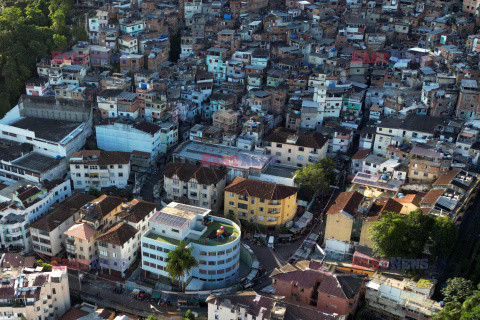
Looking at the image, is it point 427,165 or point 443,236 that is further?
point 427,165

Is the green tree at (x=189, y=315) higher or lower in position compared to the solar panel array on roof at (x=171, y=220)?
lower

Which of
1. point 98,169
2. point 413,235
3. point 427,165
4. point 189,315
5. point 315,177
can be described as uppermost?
point 427,165

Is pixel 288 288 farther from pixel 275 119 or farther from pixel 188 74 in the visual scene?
pixel 188 74

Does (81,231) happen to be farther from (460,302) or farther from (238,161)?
(460,302)

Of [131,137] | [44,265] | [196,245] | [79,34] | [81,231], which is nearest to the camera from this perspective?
[196,245]

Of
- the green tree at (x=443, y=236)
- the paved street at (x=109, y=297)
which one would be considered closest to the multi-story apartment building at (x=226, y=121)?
the paved street at (x=109, y=297)

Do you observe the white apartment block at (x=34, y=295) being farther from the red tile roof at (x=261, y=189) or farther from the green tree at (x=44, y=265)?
the red tile roof at (x=261, y=189)

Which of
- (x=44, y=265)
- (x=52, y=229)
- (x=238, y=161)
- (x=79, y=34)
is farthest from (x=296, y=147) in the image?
(x=79, y=34)

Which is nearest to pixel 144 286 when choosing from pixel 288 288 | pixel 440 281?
pixel 288 288
